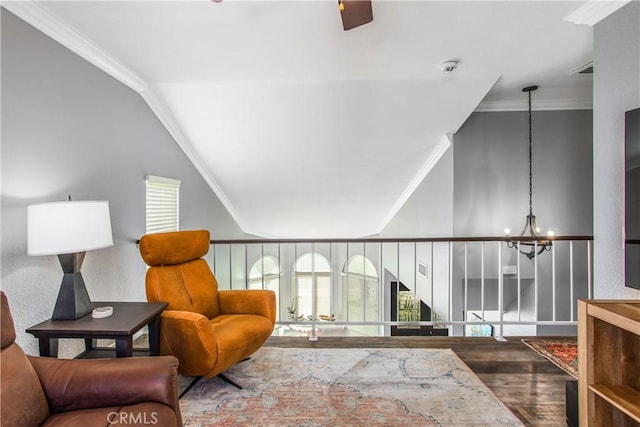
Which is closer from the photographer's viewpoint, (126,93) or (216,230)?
(126,93)

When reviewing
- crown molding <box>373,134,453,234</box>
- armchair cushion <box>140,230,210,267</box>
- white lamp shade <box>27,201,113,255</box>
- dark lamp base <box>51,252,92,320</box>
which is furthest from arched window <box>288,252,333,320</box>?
white lamp shade <box>27,201,113,255</box>

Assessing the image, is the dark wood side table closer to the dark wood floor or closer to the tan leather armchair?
the tan leather armchair

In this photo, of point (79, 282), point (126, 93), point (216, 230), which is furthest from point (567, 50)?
point (216, 230)

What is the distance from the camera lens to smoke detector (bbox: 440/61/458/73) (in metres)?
2.61

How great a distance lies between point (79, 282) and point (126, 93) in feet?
5.65

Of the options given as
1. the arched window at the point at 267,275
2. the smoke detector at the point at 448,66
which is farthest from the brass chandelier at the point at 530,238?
the arched window at the point at 267,275

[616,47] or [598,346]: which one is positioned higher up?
[616,47]

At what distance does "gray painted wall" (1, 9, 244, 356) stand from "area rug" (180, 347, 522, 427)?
1162mm

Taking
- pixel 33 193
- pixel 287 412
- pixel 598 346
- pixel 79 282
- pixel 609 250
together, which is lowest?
pixel 287 412

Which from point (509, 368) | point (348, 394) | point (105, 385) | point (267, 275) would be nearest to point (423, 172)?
point (509, 368)

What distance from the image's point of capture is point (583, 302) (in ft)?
4.71

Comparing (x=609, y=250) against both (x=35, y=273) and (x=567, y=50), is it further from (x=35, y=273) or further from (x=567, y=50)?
(x=35, y=273)

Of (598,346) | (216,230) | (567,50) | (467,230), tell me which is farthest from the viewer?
(216,230)
